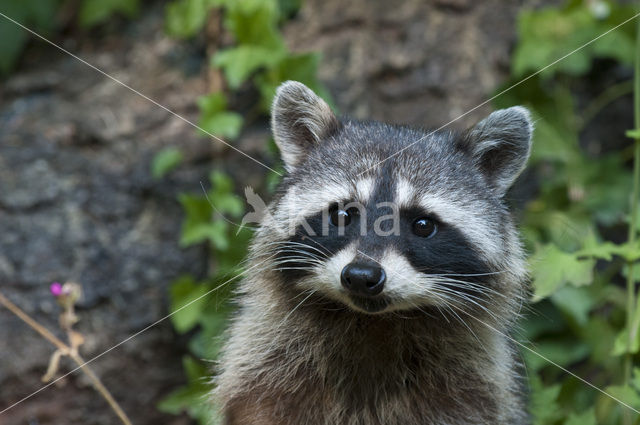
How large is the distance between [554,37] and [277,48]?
1696mm

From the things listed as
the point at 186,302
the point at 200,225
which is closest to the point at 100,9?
the point at 200,225

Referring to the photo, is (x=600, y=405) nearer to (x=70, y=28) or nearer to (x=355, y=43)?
(x=355, y=43)

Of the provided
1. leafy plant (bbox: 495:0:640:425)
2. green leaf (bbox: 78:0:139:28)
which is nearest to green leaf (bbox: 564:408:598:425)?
leafy plant (bbox: 495:0:640:425)

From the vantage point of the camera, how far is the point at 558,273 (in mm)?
3098

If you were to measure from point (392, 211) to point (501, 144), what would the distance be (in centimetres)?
64

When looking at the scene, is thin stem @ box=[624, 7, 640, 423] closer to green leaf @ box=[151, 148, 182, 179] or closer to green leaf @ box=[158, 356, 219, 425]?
green leaf @ box=[158, 356, 219, 425]

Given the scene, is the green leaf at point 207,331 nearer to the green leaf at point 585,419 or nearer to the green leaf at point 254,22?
the green leaf at point 254,22

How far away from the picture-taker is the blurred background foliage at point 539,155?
A: 169 inches

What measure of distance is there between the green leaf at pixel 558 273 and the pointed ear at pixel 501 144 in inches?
13.4

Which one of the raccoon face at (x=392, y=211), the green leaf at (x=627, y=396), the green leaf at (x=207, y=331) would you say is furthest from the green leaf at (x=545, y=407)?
the green leaf at (x=207, y=331)

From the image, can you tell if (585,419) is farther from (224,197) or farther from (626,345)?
(224,197)

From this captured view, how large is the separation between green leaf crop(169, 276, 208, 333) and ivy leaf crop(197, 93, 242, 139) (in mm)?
849

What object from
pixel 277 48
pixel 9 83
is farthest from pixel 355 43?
pixel 9 83

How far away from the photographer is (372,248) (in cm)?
262
